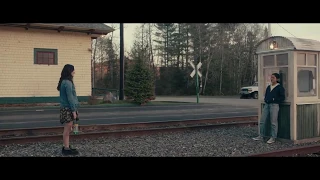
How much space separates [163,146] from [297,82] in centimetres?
387

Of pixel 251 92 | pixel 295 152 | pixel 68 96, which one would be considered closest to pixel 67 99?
pixel 68 96

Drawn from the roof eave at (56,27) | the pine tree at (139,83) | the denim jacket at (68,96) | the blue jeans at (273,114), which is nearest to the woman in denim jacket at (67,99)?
the denim jacket at (68,96)

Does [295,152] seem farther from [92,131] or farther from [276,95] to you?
[92,131]

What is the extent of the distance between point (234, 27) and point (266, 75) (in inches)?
1519

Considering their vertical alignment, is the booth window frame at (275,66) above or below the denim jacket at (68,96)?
above

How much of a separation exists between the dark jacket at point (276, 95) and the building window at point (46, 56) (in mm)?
14865

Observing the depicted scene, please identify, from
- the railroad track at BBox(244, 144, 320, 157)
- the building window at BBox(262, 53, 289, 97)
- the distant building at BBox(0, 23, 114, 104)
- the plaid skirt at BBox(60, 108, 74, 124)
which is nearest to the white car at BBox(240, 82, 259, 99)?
the distant building at BBox(0, 23, 114, 104)

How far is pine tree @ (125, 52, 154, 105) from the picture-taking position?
22.2 m

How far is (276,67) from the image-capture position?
8.67 metres

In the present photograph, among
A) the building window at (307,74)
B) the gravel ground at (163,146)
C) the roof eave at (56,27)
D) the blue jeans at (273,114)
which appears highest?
the roof eave at (56,27)

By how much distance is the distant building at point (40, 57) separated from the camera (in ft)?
60.2

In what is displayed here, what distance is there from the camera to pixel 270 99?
832 centimetres

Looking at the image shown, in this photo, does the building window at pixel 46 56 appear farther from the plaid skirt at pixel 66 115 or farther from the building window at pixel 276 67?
the building window at pixel 276 67

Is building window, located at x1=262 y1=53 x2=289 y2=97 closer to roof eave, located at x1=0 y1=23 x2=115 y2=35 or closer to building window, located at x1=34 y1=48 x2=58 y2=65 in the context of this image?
roof eave, located at x1=0 y1=23 x2=115 y2=35
